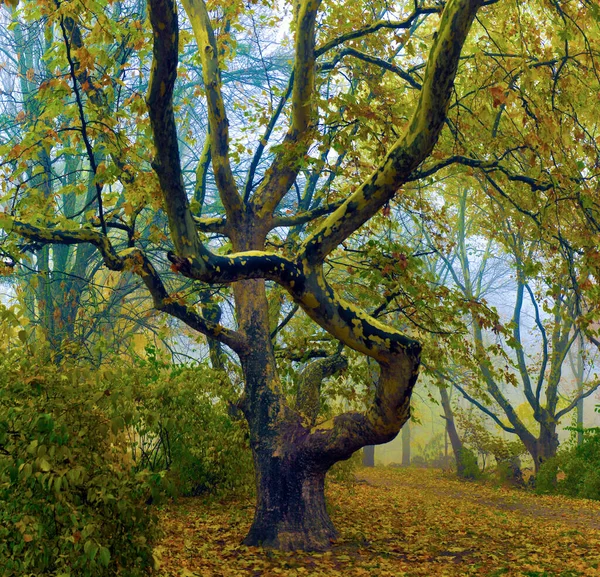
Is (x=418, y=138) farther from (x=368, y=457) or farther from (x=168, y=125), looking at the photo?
(x=368, y=457)

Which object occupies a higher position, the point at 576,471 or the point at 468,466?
the point at 576,471

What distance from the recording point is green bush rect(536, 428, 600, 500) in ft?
52.4

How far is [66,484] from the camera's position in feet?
12.3

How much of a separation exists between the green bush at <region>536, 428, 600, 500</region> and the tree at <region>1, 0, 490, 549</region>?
9.94 meters

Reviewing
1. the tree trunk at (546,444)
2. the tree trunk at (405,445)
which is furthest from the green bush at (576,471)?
the tree trunk at (405,445)

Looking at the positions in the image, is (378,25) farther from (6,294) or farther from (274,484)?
(6,294)

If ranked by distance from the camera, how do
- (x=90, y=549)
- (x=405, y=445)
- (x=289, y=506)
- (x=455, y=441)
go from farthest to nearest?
(x=405, y=445)
(x=455, y=441)
(x=289, y=506)
(x=90, y=549)

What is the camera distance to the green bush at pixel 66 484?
3863mm

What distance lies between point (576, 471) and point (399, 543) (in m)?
10.2

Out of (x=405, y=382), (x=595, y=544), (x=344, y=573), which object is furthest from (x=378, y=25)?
(x=595, y=544)

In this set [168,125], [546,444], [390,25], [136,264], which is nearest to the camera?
[168,125]

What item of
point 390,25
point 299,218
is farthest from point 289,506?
point 390,25

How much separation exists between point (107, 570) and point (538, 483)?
16481mm

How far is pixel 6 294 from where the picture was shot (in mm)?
15391
